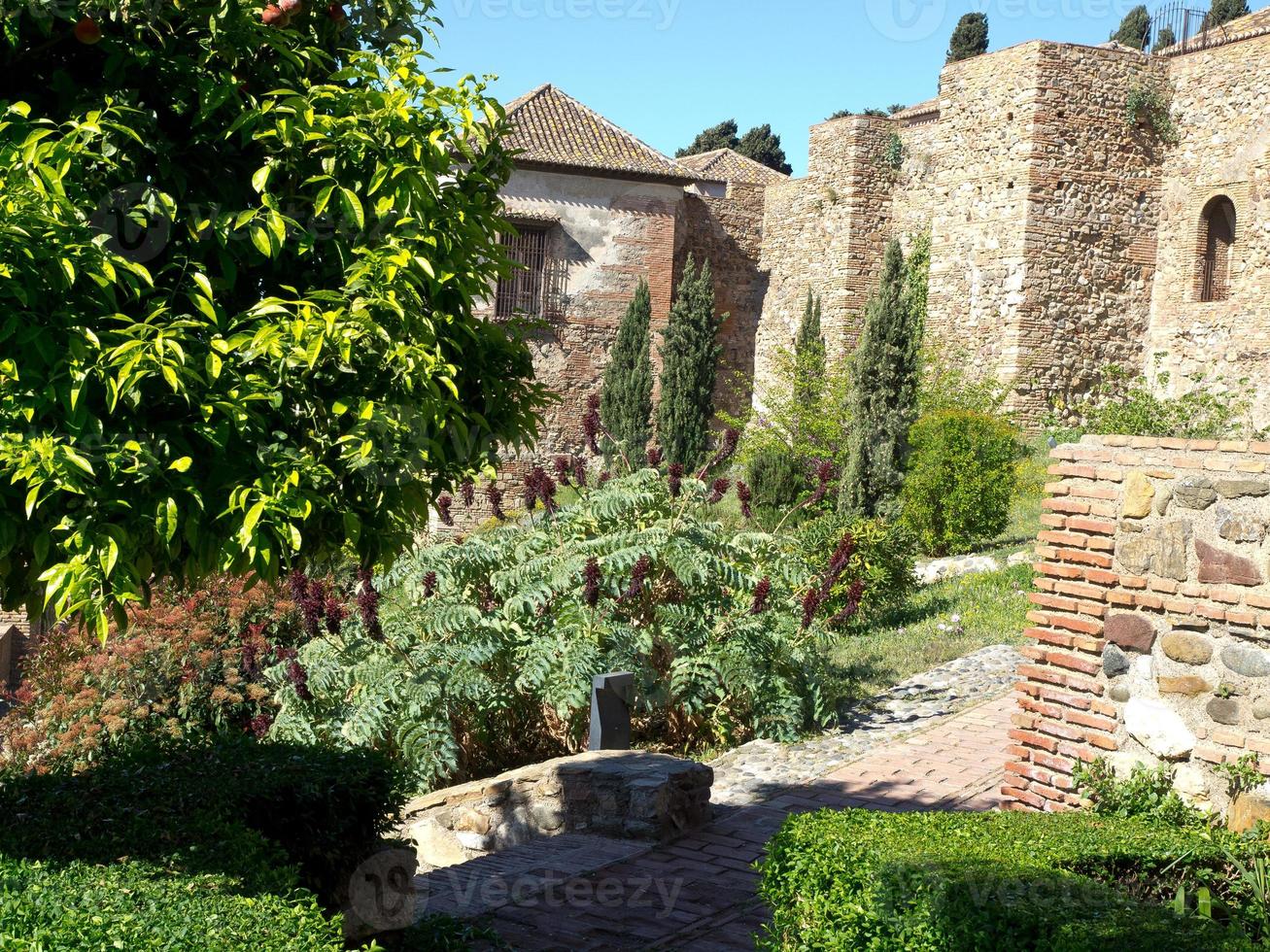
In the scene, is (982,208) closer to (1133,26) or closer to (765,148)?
(1133,26)

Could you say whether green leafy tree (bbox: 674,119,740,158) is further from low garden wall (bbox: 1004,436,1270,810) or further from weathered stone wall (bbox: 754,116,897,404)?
low garden wall (bbox: 1004,436,1270,810)

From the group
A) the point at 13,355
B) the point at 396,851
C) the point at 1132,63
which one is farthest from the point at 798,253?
the point at 13,355

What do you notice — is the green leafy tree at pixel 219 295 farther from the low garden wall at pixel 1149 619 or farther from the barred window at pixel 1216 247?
the barred window at pixel 1216 247

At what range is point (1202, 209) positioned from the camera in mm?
18297

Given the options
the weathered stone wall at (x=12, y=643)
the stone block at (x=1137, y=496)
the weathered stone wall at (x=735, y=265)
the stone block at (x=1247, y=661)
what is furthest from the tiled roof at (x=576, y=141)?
the stone block at (x=1247, y=661)

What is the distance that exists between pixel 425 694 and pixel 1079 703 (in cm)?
367

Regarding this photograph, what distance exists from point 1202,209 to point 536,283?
1164cm

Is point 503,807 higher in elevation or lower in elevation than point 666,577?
lower

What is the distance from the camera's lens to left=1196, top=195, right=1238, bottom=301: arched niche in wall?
1830 cm

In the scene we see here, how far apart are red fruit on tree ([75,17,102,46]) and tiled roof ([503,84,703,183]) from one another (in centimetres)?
1930

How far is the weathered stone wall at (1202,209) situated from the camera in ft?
56.7

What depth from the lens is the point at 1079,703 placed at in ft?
17.6

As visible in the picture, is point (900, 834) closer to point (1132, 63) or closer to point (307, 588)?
point (307, 588)

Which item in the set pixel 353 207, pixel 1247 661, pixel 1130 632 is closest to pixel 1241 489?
pixel 1247 661
